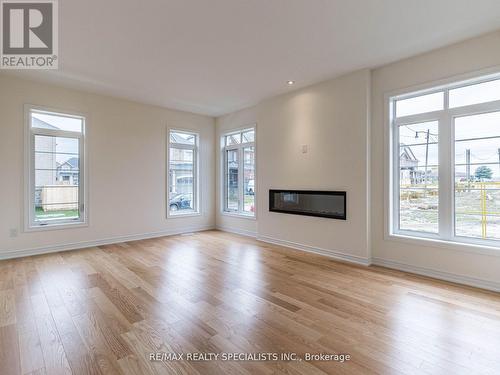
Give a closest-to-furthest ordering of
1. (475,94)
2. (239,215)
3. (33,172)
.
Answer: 1. (475,94)
2. (33,172)
3. (239,215)

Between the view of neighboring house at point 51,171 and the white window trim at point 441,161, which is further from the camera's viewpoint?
the view of neighboring house at point 51,171

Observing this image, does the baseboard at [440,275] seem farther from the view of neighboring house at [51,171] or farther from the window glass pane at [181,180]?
the view of neighboring house at [51,171]

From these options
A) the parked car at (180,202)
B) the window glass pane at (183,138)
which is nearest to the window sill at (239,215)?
the parked car at (180,202)

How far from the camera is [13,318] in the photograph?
2.21 meters

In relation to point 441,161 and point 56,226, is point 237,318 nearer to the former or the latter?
point 441,161

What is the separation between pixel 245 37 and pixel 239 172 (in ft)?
11.3

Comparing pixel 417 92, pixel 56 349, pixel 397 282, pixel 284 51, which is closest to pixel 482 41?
pixel 417 92

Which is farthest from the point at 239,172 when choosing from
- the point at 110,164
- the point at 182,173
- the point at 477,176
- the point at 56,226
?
the point at 477,176

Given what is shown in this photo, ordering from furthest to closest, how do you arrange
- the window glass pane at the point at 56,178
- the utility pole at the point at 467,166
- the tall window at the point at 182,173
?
the tall window at the point at 182,173 → the window glass pane at the point at 56,178 → the utility pole at the point at 467,166

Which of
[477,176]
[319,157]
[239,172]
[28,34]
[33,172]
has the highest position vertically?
[28,34]

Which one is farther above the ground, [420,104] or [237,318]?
[420,104]

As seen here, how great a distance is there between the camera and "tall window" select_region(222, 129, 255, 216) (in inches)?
229

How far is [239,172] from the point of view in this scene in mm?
6062

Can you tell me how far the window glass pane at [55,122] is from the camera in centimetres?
423
